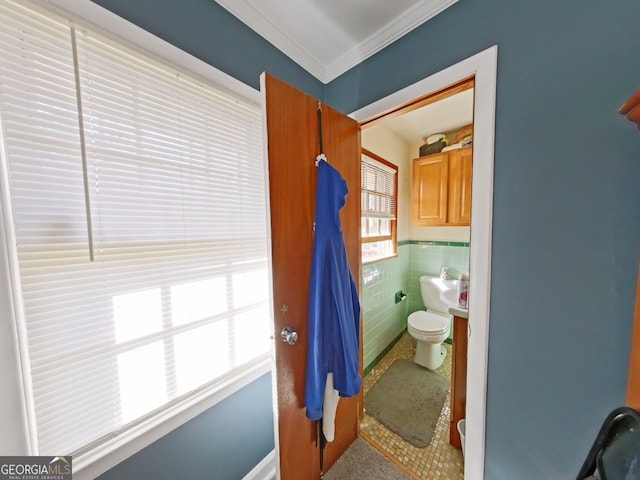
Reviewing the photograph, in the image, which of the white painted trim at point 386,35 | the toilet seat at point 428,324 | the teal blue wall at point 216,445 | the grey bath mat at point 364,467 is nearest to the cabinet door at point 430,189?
the toilet seat at point 428,324

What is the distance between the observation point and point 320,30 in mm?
1156

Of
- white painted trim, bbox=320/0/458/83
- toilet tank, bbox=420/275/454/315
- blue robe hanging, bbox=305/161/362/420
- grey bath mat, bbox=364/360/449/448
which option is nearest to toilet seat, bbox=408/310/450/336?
toilet tank, bbox=420/275/454/315

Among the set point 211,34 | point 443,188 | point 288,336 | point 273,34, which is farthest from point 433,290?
point 211,34

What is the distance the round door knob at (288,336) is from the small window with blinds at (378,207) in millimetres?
1184

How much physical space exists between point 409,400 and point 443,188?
6.55 feet

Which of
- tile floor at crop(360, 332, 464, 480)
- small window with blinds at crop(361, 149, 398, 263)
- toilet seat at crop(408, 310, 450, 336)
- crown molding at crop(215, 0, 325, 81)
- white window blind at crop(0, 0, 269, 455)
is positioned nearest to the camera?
white window blind at crop(0, 0, 269, 455)

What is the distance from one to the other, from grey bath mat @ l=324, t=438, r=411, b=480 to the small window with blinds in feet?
4.29

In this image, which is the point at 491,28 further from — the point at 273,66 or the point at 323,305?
the point at 323,305

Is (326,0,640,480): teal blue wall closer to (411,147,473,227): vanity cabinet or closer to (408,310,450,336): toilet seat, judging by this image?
(408,310,450,336): toilet seat

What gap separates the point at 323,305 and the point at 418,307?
7.04 feet

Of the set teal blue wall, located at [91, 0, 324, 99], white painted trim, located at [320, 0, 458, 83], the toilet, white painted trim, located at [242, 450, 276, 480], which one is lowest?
white painted trim, located at [242, 450, 276, 480]

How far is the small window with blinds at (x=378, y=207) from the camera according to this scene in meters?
2.06

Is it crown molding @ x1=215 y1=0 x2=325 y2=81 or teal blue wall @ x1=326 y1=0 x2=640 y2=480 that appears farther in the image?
crown molding @ x1=215 y1=0 x2=325 y2=81

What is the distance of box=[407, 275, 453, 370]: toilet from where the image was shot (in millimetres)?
1953
